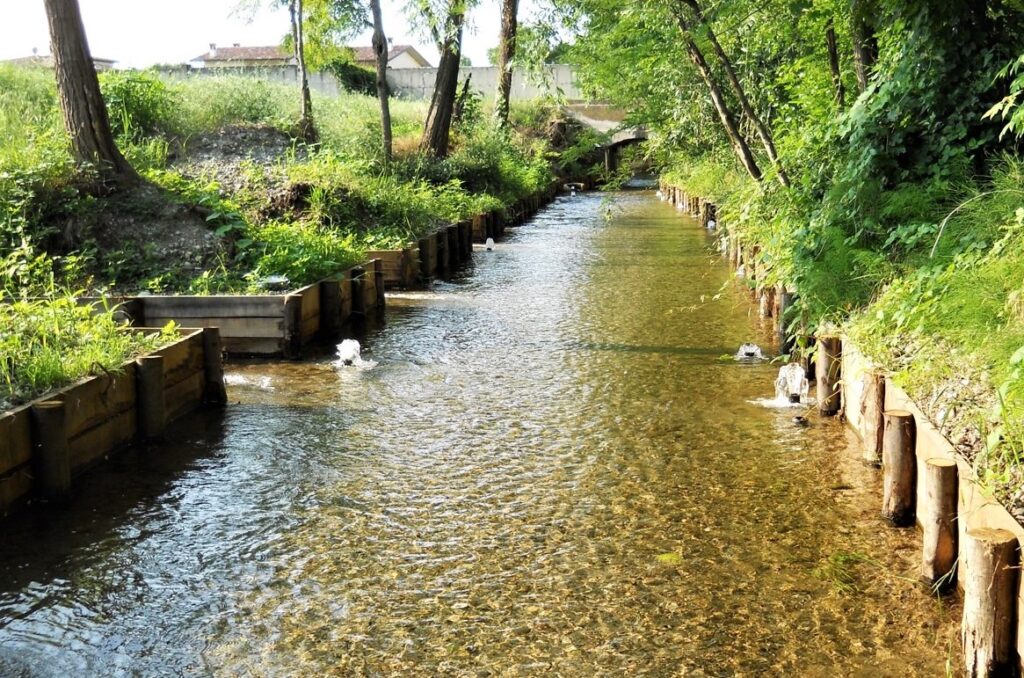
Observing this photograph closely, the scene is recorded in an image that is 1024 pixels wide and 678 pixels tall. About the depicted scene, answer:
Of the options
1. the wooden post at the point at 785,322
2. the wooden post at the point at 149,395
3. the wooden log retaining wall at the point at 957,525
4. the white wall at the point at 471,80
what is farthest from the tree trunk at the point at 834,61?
the white wall at the point at 471,80

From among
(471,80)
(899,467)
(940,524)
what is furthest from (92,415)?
(471,80)

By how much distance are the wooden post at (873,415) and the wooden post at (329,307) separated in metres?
6.74

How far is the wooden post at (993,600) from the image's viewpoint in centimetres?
433

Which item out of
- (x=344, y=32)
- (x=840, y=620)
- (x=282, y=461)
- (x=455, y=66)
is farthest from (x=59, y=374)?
(x=455, y=66)

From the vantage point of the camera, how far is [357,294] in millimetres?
13469

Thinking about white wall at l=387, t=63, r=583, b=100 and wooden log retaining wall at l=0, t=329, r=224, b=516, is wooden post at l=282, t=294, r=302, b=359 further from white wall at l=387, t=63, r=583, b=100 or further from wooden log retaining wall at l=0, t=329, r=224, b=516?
white wall at l=387, t=63, r=583, b=100

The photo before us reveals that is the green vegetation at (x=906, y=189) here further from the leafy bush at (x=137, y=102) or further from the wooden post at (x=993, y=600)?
the leafy bush at (x=137, y=102)

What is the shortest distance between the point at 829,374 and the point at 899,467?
2698 mm

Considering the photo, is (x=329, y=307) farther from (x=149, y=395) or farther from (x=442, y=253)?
(x=442, y=253)

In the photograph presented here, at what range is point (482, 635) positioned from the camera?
500 centimetres

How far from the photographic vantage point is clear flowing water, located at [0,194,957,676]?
487cm

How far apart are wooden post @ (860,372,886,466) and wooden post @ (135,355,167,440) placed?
5172 millimetres

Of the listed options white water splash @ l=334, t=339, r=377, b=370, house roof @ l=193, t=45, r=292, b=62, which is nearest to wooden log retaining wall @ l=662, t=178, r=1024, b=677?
white water splash @ l=334, t=339, r=377, b=370

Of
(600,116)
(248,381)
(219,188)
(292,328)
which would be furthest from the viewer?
(600,116)
